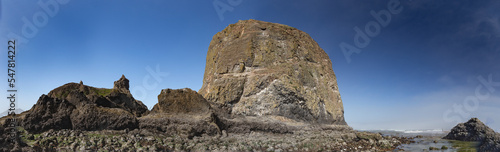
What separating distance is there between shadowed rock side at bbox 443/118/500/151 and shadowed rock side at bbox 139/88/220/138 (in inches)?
1031

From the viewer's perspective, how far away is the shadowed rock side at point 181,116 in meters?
16.5

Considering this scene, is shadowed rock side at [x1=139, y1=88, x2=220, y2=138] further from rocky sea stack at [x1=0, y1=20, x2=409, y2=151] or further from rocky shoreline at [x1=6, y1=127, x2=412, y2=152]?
rocky shoreline at [x1=6, y1=127, x2=412, y2=152]

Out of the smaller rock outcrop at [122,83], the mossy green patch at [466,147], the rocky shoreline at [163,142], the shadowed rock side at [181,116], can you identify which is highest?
the smaller rock outcrop at [122,83]

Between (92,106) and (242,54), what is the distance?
18.2 meters

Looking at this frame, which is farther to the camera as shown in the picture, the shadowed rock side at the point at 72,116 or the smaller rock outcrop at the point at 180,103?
the smaller rock outcrop at the point at 180,103

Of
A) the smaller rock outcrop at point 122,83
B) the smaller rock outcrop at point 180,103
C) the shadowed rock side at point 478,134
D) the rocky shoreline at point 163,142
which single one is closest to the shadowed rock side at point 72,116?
the rocky shoreline at point 163,142

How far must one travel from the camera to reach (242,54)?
1192 inches

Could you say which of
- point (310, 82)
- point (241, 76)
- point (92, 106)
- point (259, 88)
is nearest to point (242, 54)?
point (241, 76)

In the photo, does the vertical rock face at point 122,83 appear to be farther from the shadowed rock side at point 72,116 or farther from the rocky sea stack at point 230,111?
the shadowed rock side at point 72,116

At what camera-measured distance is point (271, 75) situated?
27828 millimetres

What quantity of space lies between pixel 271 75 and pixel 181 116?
12.6 m

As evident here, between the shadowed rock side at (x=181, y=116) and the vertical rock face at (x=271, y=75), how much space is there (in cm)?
638

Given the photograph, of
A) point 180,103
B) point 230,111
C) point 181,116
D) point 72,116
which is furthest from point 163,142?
point 230,111

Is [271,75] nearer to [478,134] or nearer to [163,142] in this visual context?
[163,142]
